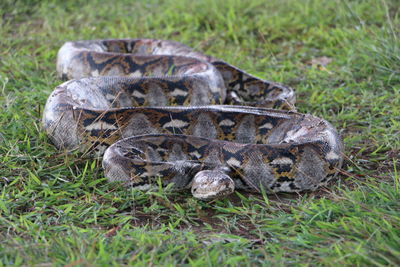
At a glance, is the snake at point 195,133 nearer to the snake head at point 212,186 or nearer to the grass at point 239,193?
the snake head at point 212,186

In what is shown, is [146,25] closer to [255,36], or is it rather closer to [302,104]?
[255,36]

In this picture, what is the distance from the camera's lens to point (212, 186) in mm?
5465

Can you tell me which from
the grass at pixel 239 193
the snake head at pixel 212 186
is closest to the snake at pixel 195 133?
the snake head at pixel 212 186

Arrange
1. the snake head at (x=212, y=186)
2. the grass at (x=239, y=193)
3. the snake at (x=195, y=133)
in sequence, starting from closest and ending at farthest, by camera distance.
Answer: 1. the grass at (x=239, y=193)
2. the snake head at (x=212, y=186)
3. the snake at (x=195, y=133)

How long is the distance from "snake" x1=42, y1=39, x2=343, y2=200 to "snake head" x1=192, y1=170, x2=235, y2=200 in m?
0.01

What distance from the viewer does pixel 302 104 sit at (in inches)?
328

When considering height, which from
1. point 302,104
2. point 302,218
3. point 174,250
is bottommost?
point 302,104

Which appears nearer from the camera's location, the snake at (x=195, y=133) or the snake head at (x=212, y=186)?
the snake head at (x=212, y=186)

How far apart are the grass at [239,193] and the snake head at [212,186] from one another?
0.11 metres

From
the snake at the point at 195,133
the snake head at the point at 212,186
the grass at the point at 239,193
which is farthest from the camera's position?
the snake at the point at 195,133

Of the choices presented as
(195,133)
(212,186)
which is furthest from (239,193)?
(195,133)

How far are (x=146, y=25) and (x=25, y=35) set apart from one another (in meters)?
2.53

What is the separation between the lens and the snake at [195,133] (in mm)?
5781

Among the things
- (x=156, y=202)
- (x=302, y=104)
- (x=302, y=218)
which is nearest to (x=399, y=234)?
(x=302, y=218)
